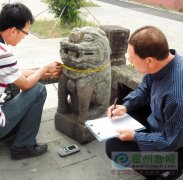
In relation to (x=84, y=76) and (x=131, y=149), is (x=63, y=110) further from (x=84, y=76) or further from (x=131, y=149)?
(x=131, y=149)

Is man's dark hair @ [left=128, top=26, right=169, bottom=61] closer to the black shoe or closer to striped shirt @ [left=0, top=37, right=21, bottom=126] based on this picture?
striped shirt @ [left=0, top=37, right=21, bottom=126]

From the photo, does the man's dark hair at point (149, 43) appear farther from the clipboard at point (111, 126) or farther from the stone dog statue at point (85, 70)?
the stone dog statue at point (85, 70)

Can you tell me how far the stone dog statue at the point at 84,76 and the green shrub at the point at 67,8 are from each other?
20.2 feet

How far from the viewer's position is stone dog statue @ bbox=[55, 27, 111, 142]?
2836 millimetres

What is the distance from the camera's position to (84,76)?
9.55ft

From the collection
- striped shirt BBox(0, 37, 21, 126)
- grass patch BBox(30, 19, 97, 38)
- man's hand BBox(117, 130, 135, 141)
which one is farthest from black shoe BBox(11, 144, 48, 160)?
grass patch BBox(30, 19, 97, 38)

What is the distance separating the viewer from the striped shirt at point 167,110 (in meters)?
2.01

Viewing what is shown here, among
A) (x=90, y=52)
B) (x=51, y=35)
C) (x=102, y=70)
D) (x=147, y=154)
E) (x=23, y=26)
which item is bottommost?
(x=51, y=35)

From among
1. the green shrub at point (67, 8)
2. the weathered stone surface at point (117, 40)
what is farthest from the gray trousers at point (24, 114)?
the green shrub at point (67, 8)

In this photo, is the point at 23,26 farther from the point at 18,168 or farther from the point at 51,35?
the point at 51,35

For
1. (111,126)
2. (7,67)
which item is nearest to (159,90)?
(111,126)

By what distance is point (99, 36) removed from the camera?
2.89 meters

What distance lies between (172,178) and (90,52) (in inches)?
51.5

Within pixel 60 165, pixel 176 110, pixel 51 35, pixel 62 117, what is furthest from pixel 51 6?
pixel 176 110
